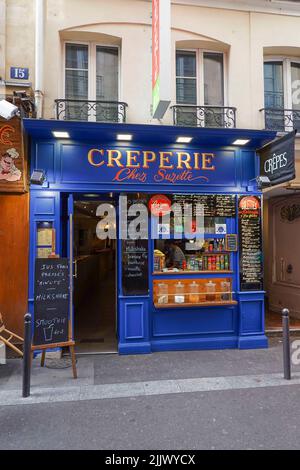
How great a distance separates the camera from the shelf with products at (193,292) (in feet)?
20.7

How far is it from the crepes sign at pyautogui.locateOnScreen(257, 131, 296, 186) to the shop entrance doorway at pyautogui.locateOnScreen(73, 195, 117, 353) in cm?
295

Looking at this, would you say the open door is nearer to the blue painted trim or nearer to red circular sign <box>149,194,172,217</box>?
red circular sign <box>149,194,172,217</box>

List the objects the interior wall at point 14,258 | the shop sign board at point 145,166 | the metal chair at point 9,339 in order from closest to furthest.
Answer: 1. the metal chair at point 9,339
2. the interior wall at point 14,258
3. the shop sign board at point 145,166

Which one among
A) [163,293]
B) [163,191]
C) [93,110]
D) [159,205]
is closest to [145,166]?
[163,191]

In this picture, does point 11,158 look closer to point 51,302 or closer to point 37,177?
point 37,177

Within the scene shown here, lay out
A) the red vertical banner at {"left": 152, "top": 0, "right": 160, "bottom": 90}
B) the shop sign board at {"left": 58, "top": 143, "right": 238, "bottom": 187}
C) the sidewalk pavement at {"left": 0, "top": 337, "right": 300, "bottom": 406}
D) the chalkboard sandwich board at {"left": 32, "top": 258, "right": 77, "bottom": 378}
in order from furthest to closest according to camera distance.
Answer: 1. the shop sign board at {"left": 58, "top": 143, "right": 238, "bottom": 187}
2. the red vertical banner at {"left": 152, "top": 0, "right": 160, "bottom": 90}
3. the chalkboard sandwich board at {"left": 32, "top": 258, "right": 77, "bottom": 378}
4. the sidewalk pavement at {"left": 0, "top": 337, "right": 300, "bottom": 406}

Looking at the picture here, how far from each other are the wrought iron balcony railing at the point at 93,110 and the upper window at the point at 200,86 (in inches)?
46.5

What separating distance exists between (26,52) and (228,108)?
3935mm

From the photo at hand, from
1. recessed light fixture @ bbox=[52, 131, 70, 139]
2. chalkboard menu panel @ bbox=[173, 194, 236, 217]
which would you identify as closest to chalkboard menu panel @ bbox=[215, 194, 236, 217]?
chalkboard menu panel @ bbox=[173, 194, 236, 217]

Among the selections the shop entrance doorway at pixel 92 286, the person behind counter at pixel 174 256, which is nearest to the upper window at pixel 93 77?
the shop entrance doorway at pixel 92 286

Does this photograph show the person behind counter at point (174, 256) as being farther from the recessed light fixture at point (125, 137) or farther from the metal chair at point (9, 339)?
the metal chair at point (9, 339)

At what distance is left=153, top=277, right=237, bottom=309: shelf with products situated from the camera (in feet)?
20.7

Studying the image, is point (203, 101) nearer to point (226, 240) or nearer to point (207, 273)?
point (226, 240)
